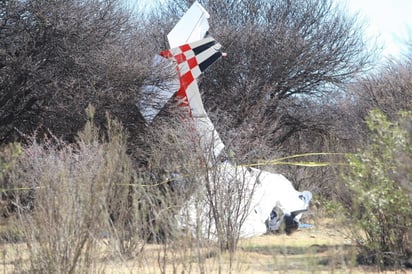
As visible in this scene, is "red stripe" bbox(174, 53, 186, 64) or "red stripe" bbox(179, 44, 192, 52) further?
"red stripe" bbox(174, 53, 186, 64)

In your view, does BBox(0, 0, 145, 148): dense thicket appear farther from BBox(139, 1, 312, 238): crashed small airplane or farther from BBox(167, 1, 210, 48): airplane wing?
BBox(167, 1, 210, 48): airplane wing

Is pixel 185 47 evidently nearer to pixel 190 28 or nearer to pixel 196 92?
pixel 190 28

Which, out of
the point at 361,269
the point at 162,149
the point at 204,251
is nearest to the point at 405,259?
the point at 361,269

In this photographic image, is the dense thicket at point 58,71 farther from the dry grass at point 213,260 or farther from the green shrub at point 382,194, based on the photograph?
the green shrub at point 382,194

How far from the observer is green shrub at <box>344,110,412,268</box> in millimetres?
8062

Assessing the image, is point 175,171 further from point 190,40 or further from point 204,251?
point 190,40

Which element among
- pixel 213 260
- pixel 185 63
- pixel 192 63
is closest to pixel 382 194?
pixel 213 260

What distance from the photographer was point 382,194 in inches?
337

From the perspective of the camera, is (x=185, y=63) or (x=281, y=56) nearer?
(x=185, y=63)

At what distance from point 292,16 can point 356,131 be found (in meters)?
12.5

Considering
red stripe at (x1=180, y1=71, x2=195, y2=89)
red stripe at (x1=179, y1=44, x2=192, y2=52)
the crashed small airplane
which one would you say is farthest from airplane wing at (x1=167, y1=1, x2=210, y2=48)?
red stripe at (x1=180, y1=71, x2=195, y2=89)

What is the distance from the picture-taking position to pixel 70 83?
19.8 metres

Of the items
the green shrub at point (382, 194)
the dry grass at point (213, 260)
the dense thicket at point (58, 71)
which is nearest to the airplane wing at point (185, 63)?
the dense thicket at point (58, 71)

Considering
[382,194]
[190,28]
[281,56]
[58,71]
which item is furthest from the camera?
[281,56]
